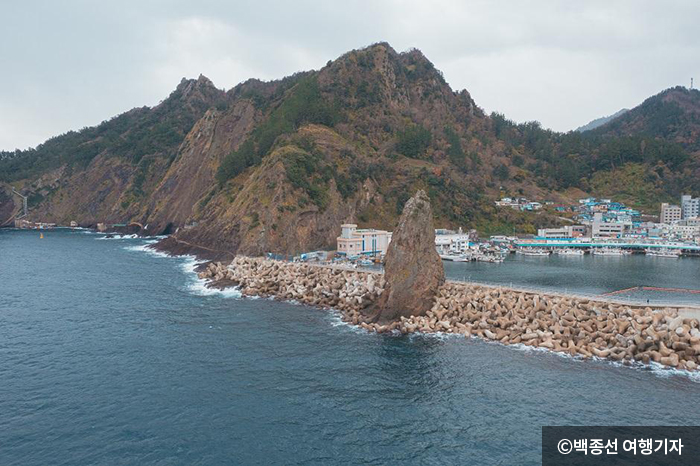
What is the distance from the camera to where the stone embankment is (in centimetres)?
3850

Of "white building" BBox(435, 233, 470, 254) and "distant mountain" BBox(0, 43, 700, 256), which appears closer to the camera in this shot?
"distant mountain" BBox(0, 43, 700, 256)

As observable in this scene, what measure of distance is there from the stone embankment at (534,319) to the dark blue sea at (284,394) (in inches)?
91.8

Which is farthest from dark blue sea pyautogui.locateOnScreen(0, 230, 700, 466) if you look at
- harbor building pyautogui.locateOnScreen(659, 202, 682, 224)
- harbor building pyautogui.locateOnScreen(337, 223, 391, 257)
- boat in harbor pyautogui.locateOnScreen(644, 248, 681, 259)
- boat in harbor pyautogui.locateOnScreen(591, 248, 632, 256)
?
harbor building pyautogui.locateOnScreen(659, 202, 682, 224)

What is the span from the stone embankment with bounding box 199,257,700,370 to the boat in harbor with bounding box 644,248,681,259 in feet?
266

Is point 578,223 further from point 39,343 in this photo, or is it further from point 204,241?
point 39,343

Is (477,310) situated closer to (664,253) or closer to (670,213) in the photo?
(664,253)

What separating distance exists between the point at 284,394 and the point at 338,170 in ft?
289

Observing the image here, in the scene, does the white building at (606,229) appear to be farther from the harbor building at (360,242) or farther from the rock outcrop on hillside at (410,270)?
the rock outcrop on hillside at (410,270)

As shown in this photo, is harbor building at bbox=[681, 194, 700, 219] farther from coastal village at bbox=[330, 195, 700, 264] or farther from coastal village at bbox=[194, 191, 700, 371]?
coastal village at bbox=[194, 191, 700, 371]

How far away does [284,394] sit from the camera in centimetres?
3192

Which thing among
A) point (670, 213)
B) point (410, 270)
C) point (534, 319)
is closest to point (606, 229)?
point (670, 213)

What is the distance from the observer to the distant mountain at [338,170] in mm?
98938

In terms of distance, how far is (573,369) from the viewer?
1425 inches

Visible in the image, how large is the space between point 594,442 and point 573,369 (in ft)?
34.6
